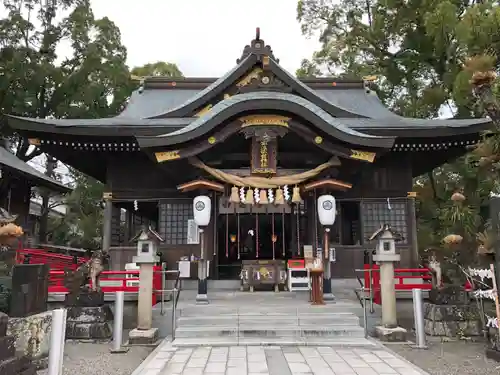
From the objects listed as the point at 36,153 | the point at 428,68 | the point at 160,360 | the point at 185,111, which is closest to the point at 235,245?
the point at 185,111

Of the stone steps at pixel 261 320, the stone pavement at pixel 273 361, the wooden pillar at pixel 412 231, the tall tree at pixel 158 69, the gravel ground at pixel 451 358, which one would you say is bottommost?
the gravel ground at pixel 451 358

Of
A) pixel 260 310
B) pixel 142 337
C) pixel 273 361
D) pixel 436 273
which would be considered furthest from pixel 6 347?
pixel 436 273

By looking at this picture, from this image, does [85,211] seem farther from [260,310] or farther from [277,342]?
[277,342]

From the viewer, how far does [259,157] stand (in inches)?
391

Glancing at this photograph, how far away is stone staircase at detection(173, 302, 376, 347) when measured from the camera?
748 centimetres

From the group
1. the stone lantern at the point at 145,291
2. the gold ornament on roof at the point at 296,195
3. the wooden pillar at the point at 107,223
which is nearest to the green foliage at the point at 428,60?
the gold ornament on roof at the point at 296,195

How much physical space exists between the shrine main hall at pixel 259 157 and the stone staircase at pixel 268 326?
2.39 meters

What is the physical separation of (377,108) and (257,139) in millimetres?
7167

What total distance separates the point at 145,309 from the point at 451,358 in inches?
221

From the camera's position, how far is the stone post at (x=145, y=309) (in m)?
7.66

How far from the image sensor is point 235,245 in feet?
55.6

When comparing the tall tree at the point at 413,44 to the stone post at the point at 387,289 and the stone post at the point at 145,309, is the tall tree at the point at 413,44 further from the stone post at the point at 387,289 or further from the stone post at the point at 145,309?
the stone post at the point at 145,309

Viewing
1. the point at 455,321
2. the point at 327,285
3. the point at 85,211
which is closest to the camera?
the point at 455,321

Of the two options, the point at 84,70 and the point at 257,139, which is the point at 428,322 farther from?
the point at 84,70
